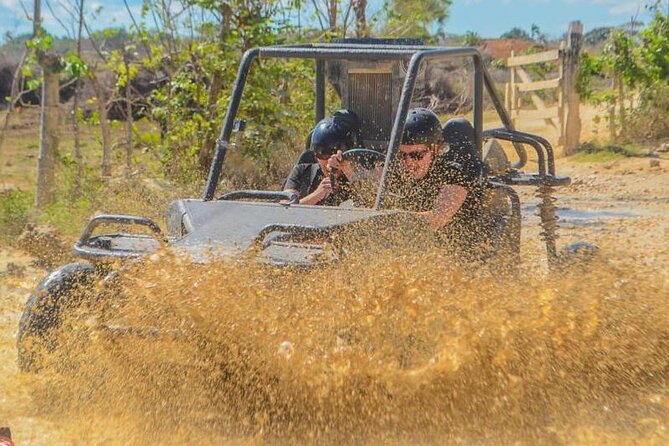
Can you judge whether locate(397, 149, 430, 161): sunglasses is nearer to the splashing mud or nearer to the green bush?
the splashing mud

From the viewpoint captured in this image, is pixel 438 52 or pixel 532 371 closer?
pixel 532 371

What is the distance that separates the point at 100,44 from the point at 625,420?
7.68 metres

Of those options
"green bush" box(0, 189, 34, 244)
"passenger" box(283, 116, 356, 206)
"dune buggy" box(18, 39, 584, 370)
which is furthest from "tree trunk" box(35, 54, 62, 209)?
"passenger" box(283, 116, 356, 206)

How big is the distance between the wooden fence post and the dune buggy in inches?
413

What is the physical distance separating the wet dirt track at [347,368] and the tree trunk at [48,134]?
5574mm

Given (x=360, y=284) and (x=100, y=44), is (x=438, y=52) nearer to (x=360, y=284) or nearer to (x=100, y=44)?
(x=360, y=284)

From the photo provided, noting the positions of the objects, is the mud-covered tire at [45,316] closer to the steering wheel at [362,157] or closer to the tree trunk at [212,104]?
the steering wheel at [362,157]

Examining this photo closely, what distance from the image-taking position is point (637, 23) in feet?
57.7

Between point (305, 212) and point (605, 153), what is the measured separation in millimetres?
11423

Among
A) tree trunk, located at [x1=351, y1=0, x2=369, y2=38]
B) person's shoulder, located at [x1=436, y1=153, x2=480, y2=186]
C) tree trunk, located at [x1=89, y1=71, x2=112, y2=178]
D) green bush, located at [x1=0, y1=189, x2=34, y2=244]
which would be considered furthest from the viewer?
tree trunk, located at [x1=351, y1=0, x2=369, y2=38]

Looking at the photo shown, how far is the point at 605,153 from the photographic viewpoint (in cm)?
1545

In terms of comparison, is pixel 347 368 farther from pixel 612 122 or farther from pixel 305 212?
pixel 612 122

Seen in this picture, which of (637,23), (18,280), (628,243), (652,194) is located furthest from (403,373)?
(637,23)

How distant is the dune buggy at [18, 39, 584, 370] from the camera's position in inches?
175
